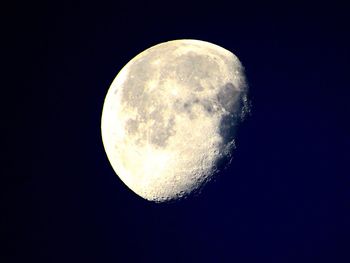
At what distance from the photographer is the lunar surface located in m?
3.29

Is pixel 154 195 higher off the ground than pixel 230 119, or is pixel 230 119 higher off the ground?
pixel 230 119

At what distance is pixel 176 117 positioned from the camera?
129 inches

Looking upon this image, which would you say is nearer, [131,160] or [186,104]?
[186,104]

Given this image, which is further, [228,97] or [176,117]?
[228,97]

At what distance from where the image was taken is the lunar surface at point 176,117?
3293 millimetres

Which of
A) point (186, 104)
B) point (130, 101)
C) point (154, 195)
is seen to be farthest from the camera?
point (154, 195)

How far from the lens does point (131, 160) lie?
3.58m

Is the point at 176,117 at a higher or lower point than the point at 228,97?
lower

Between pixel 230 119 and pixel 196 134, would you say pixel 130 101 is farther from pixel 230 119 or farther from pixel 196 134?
pixel 230 119

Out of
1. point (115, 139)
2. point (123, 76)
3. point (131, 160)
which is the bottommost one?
point (131, 160)

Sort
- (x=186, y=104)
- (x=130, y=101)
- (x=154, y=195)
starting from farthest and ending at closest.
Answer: (x=154, y=195) < (x=130, y=101) < (x=186, y=104)

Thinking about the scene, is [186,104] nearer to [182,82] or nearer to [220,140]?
[182,82]

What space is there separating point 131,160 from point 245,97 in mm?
1464

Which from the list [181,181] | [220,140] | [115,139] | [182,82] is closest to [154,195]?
[181,181]
